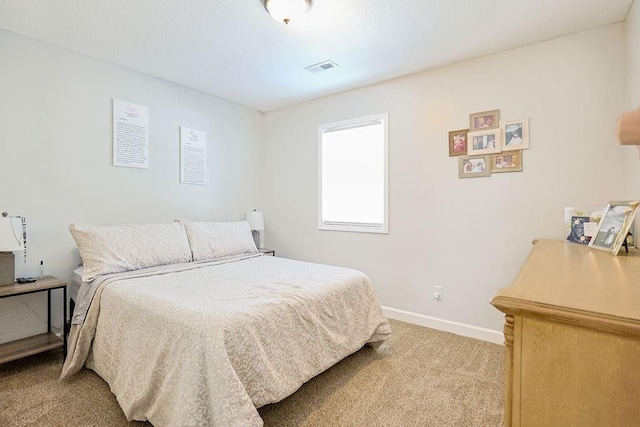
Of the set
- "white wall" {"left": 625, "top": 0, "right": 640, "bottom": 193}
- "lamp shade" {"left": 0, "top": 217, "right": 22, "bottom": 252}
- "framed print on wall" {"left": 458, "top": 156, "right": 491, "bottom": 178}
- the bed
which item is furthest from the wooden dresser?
"lamp shade" {"left": 0, "top": 217, "right": 22, "bottom": 252}

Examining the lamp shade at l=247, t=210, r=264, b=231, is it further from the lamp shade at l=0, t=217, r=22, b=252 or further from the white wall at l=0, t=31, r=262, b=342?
the lamp shade at l=0, t=217, r=22, b=252

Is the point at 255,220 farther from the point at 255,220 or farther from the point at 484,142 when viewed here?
the point at 484,142

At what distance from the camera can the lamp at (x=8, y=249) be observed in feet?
6.97

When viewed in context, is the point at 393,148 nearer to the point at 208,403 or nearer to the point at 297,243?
the point at 297,243

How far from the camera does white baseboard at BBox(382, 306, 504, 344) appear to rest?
105 inches

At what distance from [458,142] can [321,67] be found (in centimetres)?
143

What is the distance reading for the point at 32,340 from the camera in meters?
2.33

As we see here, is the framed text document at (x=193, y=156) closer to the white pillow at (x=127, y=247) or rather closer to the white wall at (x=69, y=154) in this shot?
the white wall at (x=69, y=154)

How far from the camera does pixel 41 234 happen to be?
249 cm

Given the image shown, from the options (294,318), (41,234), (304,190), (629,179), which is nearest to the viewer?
(294,318)

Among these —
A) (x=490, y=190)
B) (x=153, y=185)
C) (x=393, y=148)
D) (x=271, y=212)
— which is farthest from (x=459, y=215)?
(x=153, y=185)

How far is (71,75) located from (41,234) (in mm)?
1343

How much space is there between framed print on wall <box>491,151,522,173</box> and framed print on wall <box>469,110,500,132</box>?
249 mm

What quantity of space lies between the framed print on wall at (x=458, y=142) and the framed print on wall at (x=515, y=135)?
300 millimetres
